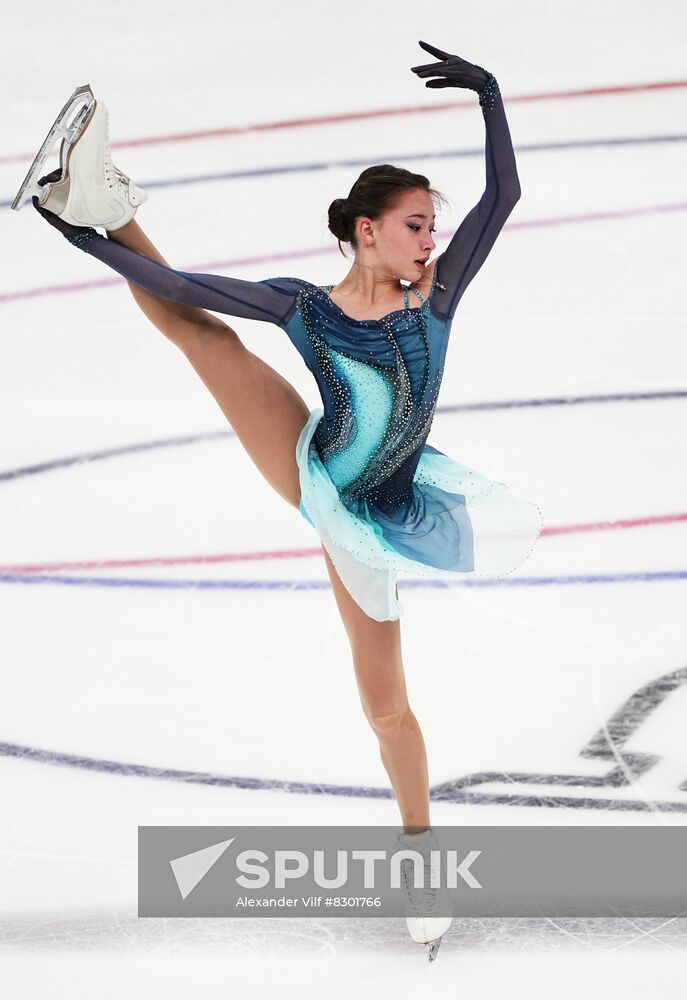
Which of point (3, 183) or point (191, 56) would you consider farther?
point (191, 56)

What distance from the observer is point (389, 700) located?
253cm

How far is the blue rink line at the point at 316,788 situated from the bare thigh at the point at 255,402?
691 millimetres

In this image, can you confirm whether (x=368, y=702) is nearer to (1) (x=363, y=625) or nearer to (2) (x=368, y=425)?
(1) (x=363, y=625)

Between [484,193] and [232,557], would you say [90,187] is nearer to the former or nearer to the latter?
[484,193]

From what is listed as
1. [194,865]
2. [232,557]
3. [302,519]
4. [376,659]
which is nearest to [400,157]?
[302,519]

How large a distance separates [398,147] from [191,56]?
126 centimetres

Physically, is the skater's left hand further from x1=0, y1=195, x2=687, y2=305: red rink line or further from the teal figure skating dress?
x1=0, y1=195, x2=687, y2=305: red rink line

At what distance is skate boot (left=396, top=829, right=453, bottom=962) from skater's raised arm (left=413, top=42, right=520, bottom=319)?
99 cm

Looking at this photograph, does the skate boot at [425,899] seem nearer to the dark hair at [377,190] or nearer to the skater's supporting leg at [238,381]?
the skater's supporting leg at [238,381]

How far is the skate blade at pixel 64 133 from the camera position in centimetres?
236

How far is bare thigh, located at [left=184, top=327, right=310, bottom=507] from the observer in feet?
8.16

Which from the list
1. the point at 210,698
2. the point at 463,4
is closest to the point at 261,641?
the point at 210,698

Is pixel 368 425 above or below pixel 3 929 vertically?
above

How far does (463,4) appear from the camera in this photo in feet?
20.0
